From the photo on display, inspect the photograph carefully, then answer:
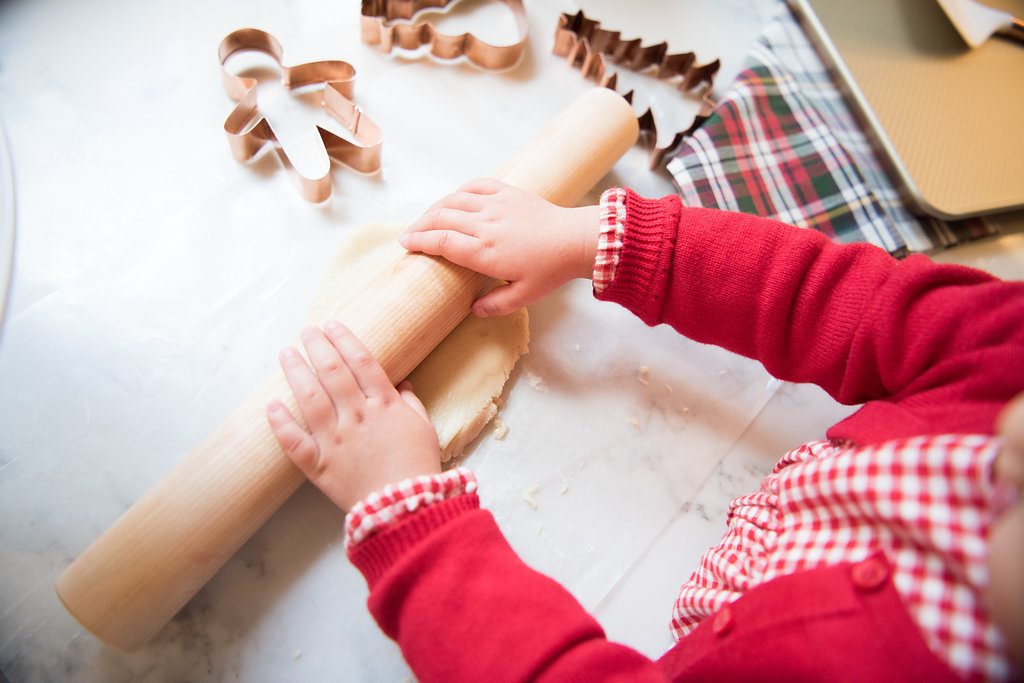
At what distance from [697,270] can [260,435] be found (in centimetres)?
47

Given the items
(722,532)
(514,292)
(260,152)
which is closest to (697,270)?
(514,292)

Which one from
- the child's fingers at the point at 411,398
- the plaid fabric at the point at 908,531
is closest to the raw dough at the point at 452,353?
the child's fingers at the point at 411,398

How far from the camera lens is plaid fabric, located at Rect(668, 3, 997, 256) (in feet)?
3.11

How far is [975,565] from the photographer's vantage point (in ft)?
1.47

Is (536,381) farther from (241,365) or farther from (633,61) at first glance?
(633,61)

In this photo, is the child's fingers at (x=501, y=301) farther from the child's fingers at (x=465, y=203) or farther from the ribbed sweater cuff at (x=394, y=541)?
the ribbed sweater cuff at (x=394, y=541)

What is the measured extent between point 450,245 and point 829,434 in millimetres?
426

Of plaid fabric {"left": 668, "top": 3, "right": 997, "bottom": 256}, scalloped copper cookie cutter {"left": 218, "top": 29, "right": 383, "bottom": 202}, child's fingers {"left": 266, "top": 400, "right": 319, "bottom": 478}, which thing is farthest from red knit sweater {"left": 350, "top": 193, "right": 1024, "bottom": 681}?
scalloped copper cookie cutter {"left": 218, "top": 29, "right": 383, "bottom": 202}

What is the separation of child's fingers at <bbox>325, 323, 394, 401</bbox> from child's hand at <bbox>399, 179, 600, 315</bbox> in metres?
0.14

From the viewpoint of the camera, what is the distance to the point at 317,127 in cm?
86

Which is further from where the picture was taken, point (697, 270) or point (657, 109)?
point (657, 109)

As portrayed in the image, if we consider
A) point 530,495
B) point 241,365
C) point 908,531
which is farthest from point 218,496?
point 908,531

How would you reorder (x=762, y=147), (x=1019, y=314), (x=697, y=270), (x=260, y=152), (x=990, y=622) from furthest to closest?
(x=762, y=147) → (x=260, y=152) → (x=697, y=270) → (x=1019, y=314) → (x=990, y=622)

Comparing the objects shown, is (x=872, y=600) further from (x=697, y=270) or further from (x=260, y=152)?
(x=260, y=152)
